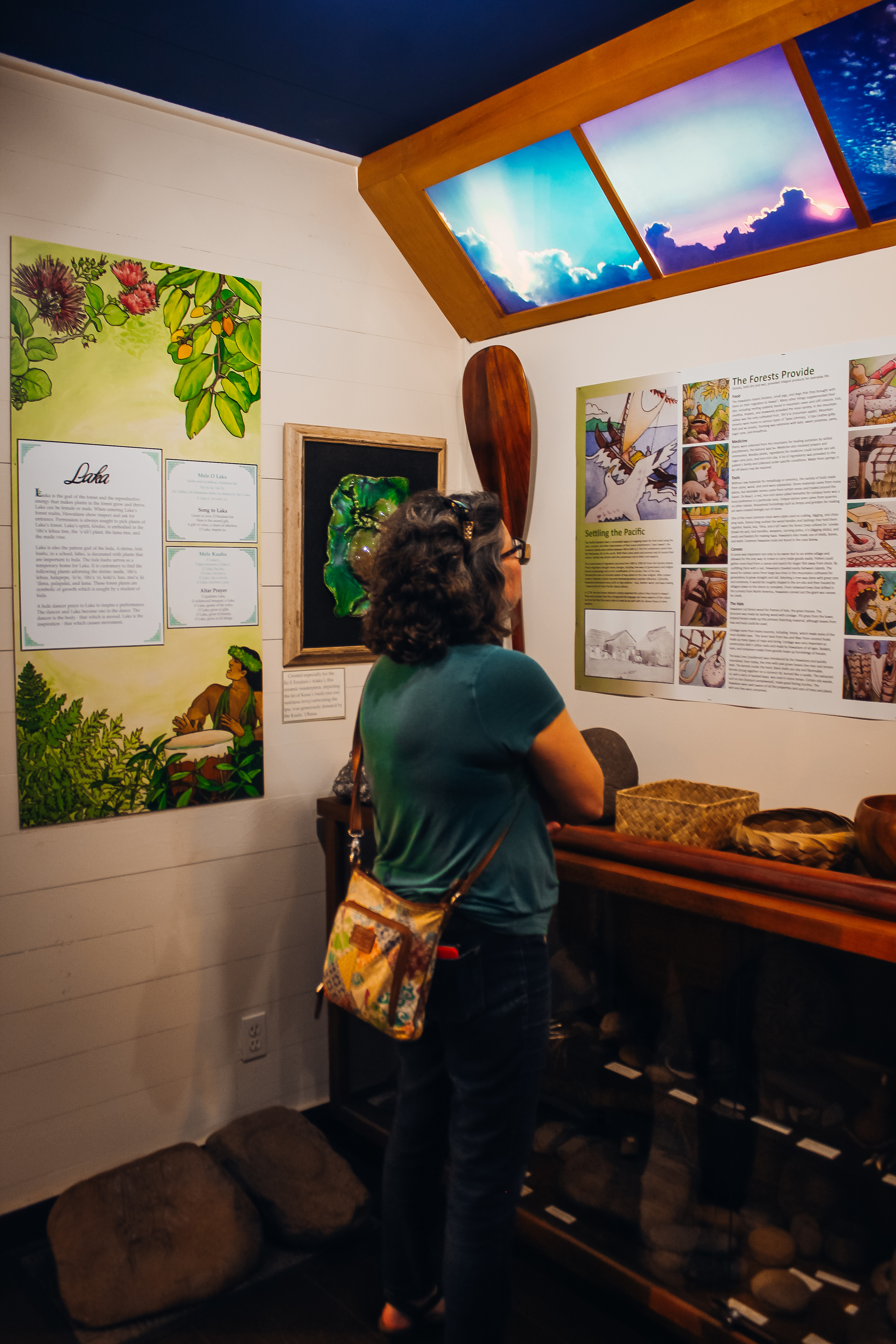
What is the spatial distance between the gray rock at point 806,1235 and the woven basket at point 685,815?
637mm

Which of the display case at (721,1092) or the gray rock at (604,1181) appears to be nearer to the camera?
the display case at (721,1092)

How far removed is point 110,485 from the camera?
84.4 inches

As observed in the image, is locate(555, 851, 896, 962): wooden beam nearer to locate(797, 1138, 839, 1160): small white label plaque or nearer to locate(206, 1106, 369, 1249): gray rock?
locate(797, 1138, 839, 1160): small white label plaque

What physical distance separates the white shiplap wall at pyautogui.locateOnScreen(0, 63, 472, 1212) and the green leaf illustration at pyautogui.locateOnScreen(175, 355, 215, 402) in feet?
0.52

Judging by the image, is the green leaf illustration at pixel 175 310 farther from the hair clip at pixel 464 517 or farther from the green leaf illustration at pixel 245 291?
the hair clip at pixel 464 517

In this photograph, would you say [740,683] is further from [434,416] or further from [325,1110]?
[325,1110]

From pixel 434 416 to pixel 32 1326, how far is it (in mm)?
2337

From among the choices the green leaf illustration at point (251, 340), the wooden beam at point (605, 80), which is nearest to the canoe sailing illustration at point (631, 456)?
the wooden beam at point (605, 80)

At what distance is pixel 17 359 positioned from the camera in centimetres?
202

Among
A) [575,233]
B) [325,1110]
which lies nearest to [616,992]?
[325,1110]

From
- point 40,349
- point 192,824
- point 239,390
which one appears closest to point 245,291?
point 239,390

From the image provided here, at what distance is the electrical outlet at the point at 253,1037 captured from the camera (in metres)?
2.43

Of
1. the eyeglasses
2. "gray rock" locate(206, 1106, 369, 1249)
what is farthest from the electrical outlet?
the eyeglasses

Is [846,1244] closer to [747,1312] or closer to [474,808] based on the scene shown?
[747,1312]
